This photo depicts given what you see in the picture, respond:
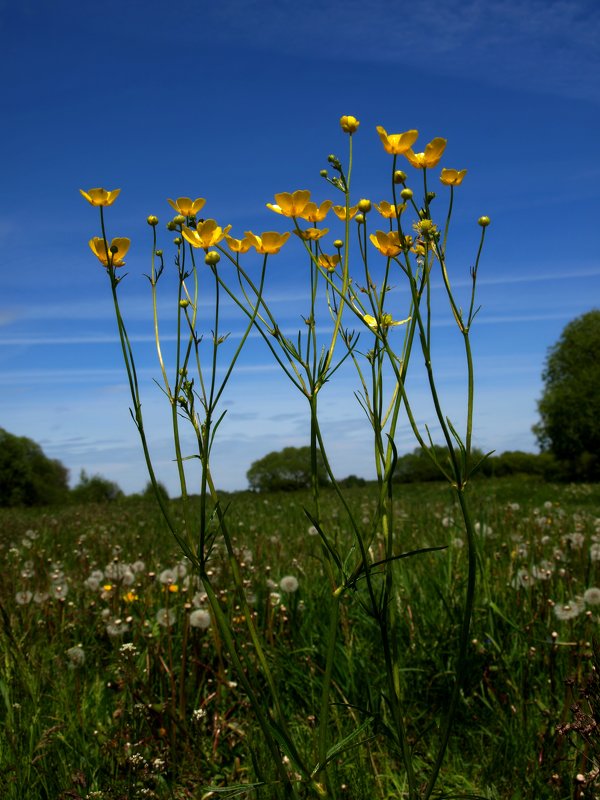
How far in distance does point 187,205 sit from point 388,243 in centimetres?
53

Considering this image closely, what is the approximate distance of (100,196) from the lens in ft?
5.81

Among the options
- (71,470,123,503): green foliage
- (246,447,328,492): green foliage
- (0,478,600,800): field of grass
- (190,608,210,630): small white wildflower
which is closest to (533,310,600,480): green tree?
(246,447,328,492): green foliage

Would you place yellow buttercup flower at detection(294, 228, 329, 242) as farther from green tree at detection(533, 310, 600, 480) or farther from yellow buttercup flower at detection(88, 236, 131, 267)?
green tree at detection(533, 310, 600, 480)

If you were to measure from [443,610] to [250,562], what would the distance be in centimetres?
132

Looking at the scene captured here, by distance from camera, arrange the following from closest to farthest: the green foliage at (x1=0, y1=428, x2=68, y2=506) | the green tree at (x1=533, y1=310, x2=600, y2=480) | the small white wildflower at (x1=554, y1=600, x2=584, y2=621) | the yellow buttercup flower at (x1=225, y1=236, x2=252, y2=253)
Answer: the yellow buttercup flower at (x1=225, y1=236, x2=252, y2=253), the small white wildflower at (x1=554, y1=600, x2=584, y2=621), the green tree at (x1=533, y1=310, x2=600, y2=480), the green foliage at (x1=0, y1=428, x2=68, y2=506)

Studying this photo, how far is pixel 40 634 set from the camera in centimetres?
325

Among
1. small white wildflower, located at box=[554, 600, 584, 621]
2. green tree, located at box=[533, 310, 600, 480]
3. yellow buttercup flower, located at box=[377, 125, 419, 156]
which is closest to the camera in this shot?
yellow buttercup flower, located at box=[377, 125, 419, 156]

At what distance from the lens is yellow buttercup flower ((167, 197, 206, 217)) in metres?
1.78

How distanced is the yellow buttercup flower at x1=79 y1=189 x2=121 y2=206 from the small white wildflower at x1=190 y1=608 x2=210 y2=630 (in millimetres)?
1720

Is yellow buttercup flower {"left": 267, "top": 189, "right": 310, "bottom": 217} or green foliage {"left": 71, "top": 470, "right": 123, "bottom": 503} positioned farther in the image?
green foliage {"left": 71, "top": 470, "right": 123, "bottom": 503}

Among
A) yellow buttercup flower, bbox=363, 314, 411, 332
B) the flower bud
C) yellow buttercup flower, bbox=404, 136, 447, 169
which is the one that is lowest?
yellow buttercup flower, bbox=363, 314, 411, 332

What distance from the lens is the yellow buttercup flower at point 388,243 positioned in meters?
1.78

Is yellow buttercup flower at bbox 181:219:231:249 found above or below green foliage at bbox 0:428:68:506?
below

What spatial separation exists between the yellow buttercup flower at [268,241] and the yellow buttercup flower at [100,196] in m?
0.35
